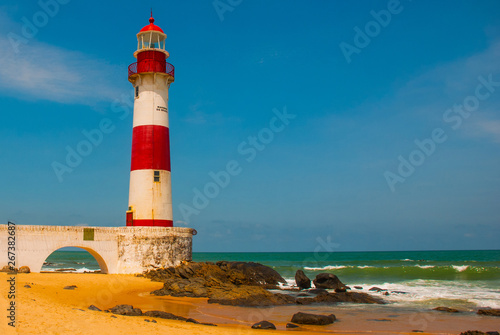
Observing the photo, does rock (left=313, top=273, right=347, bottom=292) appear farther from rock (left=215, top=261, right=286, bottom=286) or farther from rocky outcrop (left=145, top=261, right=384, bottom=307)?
rock (left=215, top=261, right=286, bottom=286)

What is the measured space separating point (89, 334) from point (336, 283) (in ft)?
55.8

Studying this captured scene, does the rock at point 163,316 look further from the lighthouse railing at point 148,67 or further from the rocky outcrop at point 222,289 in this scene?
the lighthouse railing at point 148,67

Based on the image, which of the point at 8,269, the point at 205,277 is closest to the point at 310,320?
the point at 205,277

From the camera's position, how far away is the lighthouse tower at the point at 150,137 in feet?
68.4

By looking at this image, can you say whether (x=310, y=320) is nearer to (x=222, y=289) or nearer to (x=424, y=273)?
(x=222, y=289)

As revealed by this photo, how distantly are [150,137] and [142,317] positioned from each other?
11030 millimetres

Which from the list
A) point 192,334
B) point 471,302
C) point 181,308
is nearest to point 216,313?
point 181,308

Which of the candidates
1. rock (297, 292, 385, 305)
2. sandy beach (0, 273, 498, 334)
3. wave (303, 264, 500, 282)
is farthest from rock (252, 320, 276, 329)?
wave (303, 264, 500, 282)

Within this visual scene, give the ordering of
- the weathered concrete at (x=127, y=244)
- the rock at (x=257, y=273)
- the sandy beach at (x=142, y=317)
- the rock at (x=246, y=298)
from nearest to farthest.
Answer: the sandy beach at (x=142, y=317)
the rock at (x=246, y=298)
the weathered concrete at (x=127, y=244)
the rock at (x=257, y=273)

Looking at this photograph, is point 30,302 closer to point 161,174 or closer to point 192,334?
point 192,334

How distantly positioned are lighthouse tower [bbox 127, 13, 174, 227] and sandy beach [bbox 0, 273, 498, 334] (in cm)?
347

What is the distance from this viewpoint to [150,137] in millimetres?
20891

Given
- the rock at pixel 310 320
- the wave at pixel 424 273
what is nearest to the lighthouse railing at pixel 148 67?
→ the rock at pixel 310 320

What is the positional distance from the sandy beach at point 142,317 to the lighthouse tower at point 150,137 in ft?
11.4
